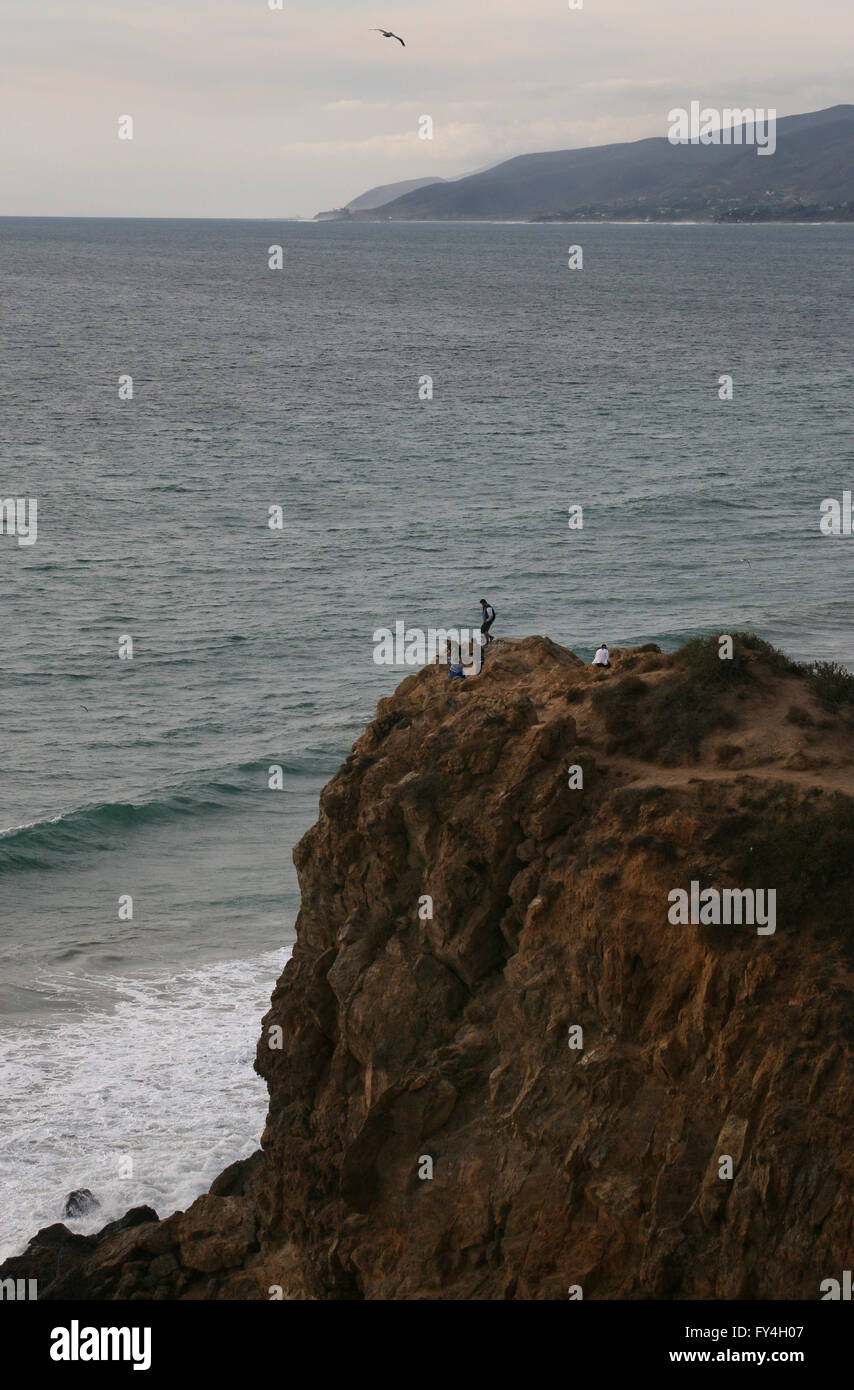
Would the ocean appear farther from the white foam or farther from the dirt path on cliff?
the dirt path on cliff

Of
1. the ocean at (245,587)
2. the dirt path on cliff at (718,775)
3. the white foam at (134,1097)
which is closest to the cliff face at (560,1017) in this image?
the dirt path on cliff at (718,775)

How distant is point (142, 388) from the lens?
101875 millimetres

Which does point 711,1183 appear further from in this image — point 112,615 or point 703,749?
point 112,615

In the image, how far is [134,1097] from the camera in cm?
2486

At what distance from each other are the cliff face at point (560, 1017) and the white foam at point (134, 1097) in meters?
3.94

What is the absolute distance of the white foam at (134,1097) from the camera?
881 inches

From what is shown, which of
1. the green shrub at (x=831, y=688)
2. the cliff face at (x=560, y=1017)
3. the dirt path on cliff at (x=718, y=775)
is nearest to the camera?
the cliff face at (x=560, y=1017)

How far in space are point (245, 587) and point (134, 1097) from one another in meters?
35.0

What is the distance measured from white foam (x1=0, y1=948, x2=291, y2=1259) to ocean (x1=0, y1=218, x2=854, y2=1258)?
0.07 m

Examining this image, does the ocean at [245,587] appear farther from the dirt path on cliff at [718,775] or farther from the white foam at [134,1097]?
the dirt path on cliff at [718,775]

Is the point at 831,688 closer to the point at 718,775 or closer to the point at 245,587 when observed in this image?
the point at 718,775

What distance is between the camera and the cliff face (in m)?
12.6

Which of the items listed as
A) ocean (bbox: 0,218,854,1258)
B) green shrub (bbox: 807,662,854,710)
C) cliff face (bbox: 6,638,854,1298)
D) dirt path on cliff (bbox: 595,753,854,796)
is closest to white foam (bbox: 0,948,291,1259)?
ocean (bbox: 0,218,854,1258)

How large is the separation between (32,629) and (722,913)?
138 ft
